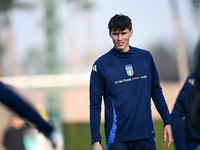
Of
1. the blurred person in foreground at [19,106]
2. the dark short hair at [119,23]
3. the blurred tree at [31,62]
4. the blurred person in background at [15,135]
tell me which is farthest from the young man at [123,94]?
the blurred tree at [31,62]

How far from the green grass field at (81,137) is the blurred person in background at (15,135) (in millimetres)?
2339

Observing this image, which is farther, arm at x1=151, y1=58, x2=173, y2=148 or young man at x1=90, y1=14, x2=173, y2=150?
arm at x1=151, y1=58, x2=173, y2=148

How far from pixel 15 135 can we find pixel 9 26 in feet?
29.1

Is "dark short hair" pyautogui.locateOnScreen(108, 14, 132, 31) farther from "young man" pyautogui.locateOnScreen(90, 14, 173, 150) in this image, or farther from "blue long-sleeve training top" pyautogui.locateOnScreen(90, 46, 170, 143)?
"blue long-sleeve training top" pyautogui.locateOnScreen(90, 46, 170, 143)

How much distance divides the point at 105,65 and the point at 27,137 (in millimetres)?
4551

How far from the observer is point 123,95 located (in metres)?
3.92

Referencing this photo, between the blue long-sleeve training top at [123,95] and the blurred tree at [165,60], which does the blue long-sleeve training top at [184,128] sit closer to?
A: the blue long-sleeve training top at [123,95]

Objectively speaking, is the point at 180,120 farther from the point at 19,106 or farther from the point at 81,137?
the point at 81,137

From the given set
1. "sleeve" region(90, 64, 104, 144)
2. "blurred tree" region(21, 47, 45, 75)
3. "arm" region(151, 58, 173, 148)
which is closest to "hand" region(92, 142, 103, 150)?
"sleeve" region(90, 64, 104, 144)

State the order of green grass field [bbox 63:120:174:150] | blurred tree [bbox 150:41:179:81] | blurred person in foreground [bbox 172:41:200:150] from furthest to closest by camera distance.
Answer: blurred tree [bbox 150:41:179:81] → green grass field [bbox 63:120:174:150] → blurred person in foreground [bbox 172:41:200:150]

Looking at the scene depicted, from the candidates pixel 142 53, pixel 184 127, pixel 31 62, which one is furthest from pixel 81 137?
pixel 184 127

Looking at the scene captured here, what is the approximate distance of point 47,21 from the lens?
7.45 metres

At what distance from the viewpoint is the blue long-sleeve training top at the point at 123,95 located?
3.92 m

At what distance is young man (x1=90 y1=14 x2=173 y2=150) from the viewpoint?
3921mm
